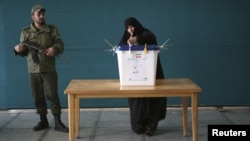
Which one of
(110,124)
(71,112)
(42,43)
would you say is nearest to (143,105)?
(110,124)

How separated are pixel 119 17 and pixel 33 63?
67.8 inches

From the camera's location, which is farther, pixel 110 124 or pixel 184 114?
pixel 110 124

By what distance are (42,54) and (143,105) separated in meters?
1.33

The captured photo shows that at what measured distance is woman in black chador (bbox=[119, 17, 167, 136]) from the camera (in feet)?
16.2

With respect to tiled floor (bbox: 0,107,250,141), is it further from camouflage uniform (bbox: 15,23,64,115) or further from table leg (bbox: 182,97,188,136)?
camouflage uniform (bbox: 15,23,64,115)

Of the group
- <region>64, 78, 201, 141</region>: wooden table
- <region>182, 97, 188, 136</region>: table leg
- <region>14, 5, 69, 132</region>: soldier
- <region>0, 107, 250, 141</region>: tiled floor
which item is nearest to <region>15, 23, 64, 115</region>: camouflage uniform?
<region>14, 5, 69, 132</region>: soldier

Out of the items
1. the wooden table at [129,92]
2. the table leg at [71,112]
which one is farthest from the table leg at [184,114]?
the table leg at [71,112]

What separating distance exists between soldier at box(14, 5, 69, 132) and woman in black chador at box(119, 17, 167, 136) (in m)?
0.83

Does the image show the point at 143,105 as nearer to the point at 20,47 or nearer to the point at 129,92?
the point at 129,92

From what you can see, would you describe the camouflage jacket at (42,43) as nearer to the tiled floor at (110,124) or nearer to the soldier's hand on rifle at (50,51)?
the soldier's hand on rifle at (50,51)

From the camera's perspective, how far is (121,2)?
6.33m

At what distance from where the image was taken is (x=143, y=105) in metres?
5.05

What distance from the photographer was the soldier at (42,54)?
5.05m

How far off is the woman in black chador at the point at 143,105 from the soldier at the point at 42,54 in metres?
0.83
